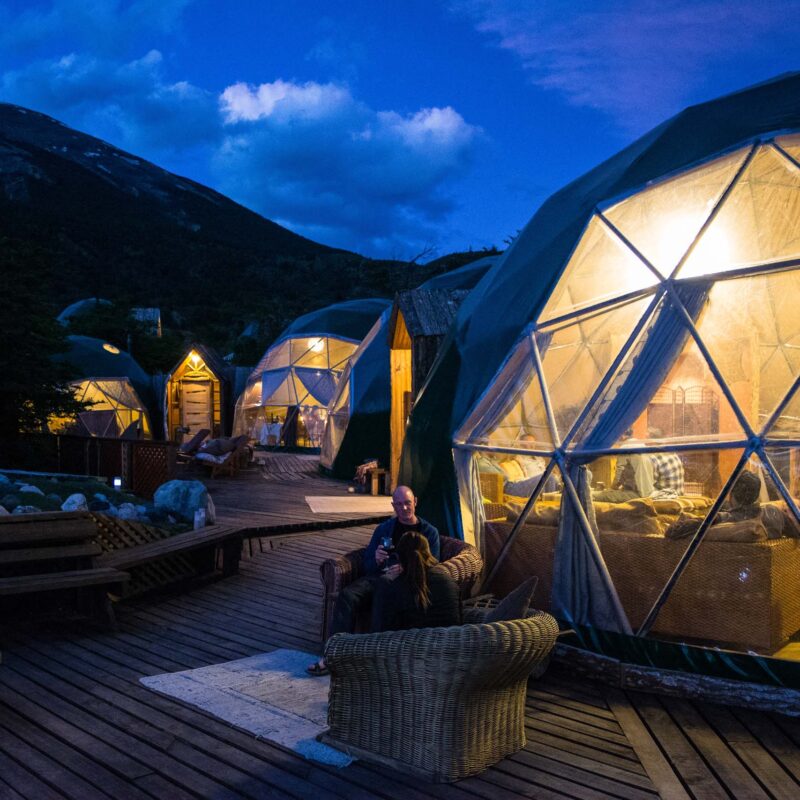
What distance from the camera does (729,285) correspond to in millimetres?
6062

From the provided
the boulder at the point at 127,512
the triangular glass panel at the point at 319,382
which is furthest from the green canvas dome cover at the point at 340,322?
the boulder at the point at 127,512

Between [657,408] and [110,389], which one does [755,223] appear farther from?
[110,389]

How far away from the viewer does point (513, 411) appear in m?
6.81

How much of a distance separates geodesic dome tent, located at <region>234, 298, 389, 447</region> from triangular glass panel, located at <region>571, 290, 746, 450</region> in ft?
61.9

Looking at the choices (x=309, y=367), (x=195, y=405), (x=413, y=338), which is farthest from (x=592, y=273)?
(x=195, y=405)

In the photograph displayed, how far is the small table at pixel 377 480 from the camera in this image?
15.6 m

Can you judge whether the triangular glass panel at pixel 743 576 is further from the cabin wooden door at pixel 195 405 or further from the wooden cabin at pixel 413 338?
the cabin wooden door at pixel 195 405

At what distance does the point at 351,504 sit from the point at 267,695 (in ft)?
28.7

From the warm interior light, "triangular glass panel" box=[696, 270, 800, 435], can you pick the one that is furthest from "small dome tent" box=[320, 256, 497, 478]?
the warm interior light

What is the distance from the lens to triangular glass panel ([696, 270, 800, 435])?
6016 millimetres

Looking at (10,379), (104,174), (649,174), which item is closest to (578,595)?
(649,174)

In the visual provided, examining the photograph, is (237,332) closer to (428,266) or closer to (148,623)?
(428,266)

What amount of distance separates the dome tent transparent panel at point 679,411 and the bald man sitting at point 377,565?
3.64 ft

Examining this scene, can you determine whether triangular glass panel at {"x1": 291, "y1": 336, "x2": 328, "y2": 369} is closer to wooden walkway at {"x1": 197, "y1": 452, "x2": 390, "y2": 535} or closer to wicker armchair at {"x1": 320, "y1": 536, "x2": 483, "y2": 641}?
wooden walkway at {"x1": 197, "y1": 452, "x2": 390, "y2": 535}
